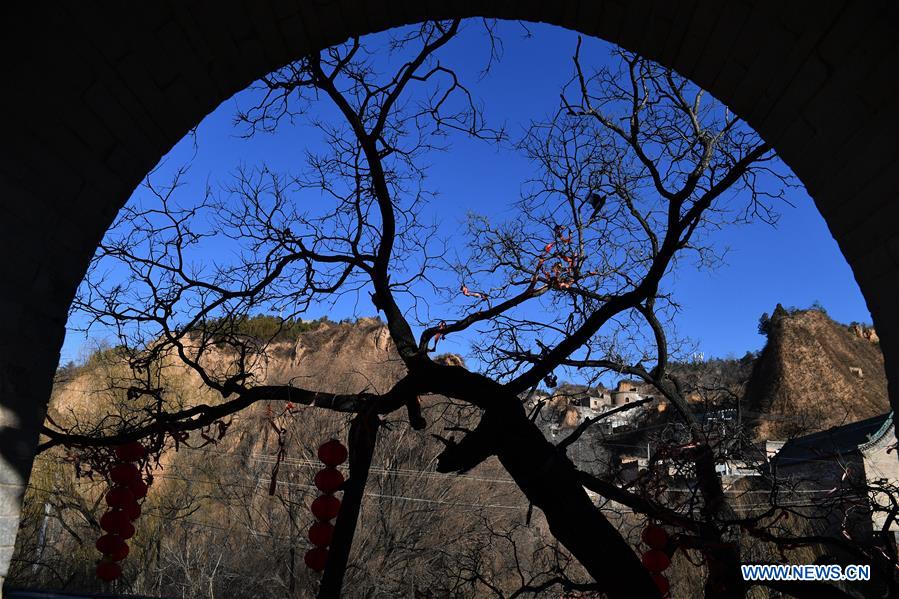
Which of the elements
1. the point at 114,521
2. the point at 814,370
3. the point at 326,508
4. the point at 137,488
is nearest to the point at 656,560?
the point at 326,508

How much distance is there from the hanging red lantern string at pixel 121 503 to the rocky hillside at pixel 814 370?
32.6 metres

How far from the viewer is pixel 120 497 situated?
3689 millimetres

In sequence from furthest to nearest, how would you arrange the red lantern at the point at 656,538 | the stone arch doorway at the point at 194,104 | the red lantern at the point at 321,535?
the red lantern at the point at 656,538 → the red lantern at the point at 321,535 → the stone arch doorway at the point at 194,104

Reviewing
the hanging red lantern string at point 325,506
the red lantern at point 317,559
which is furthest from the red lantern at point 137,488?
the red lantern at point 317,559

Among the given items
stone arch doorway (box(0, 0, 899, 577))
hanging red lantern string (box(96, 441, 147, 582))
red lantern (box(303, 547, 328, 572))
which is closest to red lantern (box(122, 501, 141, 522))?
hanging red lantern string (box(96, 441, 147, 582))

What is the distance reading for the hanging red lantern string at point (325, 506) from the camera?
3.20m

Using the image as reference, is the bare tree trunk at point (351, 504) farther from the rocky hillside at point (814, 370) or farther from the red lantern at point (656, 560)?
the rocky hillside at point (814, 370)

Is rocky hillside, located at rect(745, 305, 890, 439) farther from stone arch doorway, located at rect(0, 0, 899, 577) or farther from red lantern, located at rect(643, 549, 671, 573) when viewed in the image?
stone arch doorway, located at rect(0, 0, 899, 577)

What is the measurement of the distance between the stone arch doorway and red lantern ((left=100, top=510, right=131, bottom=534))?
5.91 feet

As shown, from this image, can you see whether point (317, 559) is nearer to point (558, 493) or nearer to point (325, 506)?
point (325, 506)

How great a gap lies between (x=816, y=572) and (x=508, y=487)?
38.6 ft

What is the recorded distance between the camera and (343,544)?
2949mm

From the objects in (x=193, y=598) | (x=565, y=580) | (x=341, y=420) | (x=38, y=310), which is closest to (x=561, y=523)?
(x=565, y=580)

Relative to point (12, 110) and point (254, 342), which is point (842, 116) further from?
point (254, 342)
